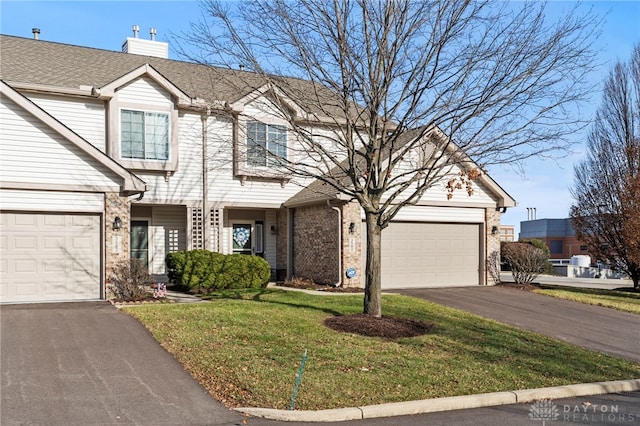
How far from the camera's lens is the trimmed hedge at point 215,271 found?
56.1ft

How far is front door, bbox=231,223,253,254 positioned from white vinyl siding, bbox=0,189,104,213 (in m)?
7.16

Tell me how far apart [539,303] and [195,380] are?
12.1m

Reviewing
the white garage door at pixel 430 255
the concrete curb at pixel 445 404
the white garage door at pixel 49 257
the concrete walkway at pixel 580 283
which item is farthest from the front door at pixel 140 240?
the concrete walkway at pixel 580 283

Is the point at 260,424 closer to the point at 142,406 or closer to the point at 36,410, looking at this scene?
the point at 142,406

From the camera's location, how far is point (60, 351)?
374 inches

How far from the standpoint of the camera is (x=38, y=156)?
14242mm

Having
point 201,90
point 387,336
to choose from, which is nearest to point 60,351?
point 387,336

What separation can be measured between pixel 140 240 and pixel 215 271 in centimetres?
424

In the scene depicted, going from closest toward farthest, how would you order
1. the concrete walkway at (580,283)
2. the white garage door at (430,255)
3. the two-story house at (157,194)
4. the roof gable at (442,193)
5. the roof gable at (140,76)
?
the two-story house at (157,194) < the roof gable at (140,76) < the roof gable at (442,193) < the white garage door at (430,255) < the concrete walkway at (580,283)

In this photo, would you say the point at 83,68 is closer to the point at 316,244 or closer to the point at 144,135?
the point at 144,135

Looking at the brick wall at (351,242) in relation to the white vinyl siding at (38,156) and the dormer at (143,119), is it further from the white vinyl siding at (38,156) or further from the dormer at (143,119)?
the white vinyl siding at (38,156)

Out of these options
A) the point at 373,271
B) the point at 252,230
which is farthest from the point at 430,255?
the point at 373,271

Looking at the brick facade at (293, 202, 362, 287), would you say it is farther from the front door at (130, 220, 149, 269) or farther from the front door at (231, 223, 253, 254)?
the front door at (130, 220, 149, 269)

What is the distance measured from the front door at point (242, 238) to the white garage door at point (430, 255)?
5.29 meters
